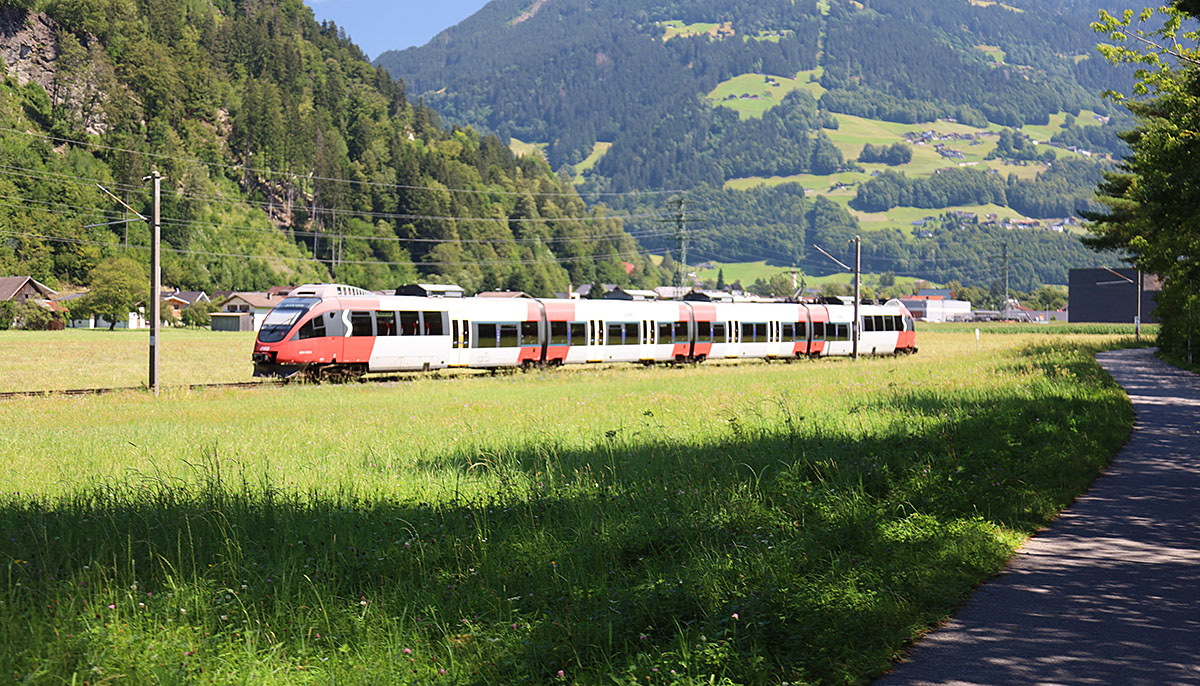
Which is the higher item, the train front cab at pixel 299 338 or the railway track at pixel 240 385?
the train front cab at pixel 299 338

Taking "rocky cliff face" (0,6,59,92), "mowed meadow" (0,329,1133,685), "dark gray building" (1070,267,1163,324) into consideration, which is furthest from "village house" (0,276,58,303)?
"dark gray building" (1070,267,1163,324)

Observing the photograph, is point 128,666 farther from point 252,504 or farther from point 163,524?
point 252,504

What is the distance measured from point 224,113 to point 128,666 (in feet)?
590

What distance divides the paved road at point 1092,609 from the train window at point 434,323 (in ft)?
96.8

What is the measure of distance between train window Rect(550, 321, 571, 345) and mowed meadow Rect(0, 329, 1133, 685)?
88.8ft

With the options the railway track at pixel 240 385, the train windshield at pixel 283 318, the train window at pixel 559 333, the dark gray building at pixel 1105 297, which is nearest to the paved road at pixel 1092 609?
the railway track at pixel 240 385

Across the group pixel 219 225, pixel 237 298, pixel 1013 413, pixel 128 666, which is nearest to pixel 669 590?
pixel 128 666

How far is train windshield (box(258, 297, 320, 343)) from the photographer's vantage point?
35688 mm

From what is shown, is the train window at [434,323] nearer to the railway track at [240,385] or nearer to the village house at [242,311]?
the railway track at [240,385]

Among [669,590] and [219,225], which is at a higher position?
[219,225]

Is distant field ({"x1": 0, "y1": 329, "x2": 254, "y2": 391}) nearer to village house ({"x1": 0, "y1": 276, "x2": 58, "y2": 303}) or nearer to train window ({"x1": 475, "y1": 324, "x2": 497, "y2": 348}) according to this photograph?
train window ({"x1": 475, "y1": 324, "x2": 497, "y2": 348})

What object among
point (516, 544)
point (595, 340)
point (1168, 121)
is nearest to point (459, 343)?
point (595, 340)

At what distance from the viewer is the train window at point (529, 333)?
44.0 m

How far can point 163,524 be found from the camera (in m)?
9.31
